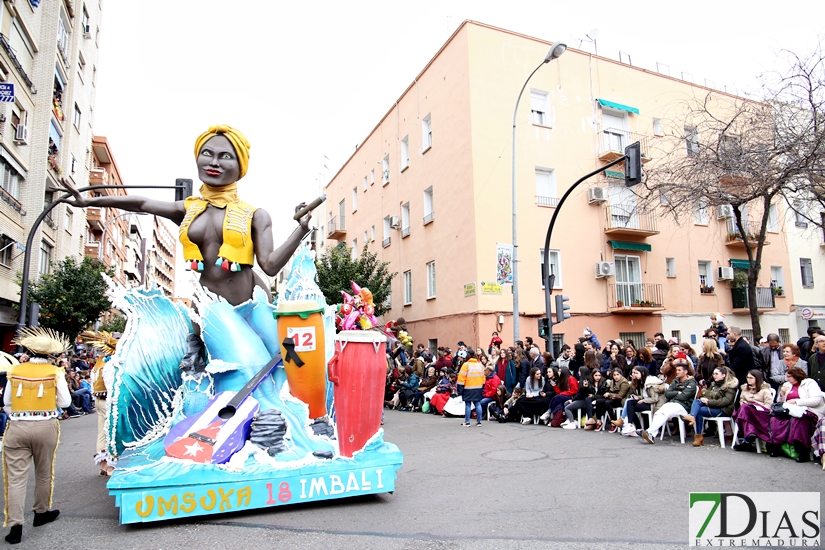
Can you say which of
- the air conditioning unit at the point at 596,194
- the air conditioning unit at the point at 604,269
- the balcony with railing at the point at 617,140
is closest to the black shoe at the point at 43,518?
the air conditioning unit at the point at 604,269

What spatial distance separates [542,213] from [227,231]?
1621 cm

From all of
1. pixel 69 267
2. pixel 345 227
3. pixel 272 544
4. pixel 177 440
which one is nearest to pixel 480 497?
pixel 272 544

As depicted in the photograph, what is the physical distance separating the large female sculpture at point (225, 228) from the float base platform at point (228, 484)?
145 cm

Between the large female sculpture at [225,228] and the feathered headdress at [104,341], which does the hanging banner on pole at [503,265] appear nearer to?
the feathered headdress at [104,341]

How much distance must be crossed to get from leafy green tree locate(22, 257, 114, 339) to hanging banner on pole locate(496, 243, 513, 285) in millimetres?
12137

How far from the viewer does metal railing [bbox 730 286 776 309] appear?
23.3m

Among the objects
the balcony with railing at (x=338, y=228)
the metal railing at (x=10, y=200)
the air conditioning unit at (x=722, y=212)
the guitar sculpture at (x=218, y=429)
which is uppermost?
the balcony with railing at (x=338, y=228)

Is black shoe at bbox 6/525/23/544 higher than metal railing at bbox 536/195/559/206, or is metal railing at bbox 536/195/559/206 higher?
metal railing at bbox 536/195/559/206

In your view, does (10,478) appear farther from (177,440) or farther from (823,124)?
(823,124)

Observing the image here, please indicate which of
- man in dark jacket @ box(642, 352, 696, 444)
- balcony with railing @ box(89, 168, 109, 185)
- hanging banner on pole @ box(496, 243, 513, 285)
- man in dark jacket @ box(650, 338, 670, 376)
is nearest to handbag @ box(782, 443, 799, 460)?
man in dark jacket @ box(642, 352, 696, 444)

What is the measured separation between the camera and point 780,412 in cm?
789

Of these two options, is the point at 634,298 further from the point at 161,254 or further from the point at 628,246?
the point at 161,254

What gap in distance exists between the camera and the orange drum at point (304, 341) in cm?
493

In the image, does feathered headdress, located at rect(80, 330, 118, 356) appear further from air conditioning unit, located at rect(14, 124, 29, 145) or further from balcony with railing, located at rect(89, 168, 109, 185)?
balcony with railing, located at rect(89, 168, 109, 185)
